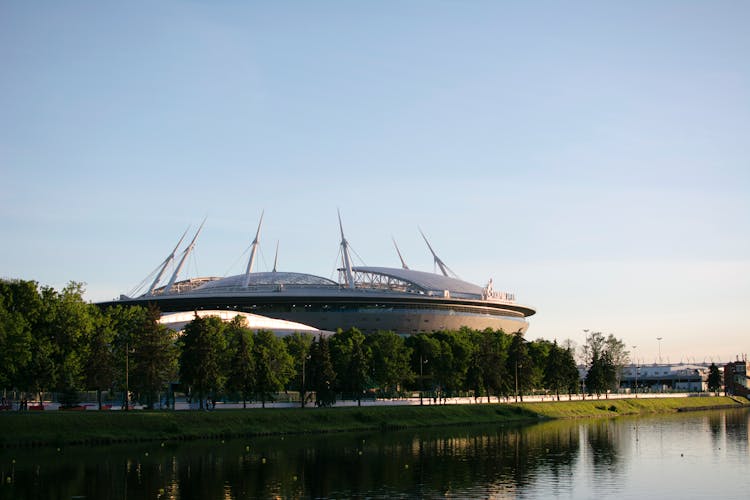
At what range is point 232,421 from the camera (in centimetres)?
7219

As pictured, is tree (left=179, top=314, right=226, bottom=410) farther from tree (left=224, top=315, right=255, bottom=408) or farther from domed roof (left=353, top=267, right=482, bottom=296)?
domed roof (left=353, top=267, right=482, bottom=296)

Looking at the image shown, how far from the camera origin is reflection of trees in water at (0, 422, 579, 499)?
1753 inches

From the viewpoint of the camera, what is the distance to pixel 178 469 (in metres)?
51.5

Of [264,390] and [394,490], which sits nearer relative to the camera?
[394,490]

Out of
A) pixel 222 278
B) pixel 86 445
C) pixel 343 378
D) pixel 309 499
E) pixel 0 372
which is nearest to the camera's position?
pixel 309 499

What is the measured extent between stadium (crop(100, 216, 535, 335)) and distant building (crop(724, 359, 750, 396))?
60230 mm

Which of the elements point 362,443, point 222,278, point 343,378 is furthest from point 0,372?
point 222,278

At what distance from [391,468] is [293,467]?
17.8ft

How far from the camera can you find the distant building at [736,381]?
619ft

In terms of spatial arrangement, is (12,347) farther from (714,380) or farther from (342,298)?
(714,380)

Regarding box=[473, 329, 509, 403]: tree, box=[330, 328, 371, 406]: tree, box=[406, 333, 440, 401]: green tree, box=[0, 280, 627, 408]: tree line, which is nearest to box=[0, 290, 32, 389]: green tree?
box=[0, 280, 627, 408]: tree line

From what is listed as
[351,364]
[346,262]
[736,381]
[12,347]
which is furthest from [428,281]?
[12,347]

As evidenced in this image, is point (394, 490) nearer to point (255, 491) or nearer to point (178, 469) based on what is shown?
point (255, 491)

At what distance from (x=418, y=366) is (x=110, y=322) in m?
38.7
